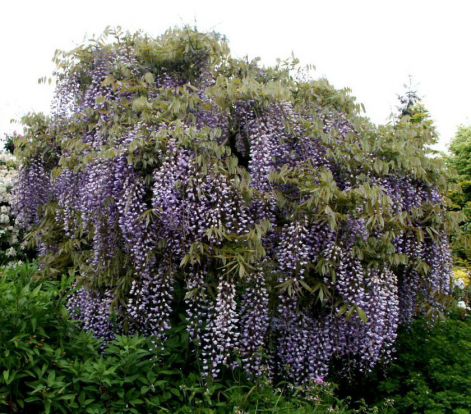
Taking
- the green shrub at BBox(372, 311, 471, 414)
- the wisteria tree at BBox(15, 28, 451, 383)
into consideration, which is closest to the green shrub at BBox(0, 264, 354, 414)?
the wisteria tree at BBox(15, 28, 451, 383)

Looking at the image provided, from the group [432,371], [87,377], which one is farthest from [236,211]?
[432,371]

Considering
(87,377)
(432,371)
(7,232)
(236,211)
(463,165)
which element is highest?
(463,165)

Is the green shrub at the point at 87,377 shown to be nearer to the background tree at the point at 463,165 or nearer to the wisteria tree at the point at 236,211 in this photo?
the wisteria tree at the point at 236,211

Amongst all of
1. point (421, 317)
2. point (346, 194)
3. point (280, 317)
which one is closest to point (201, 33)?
point (346, 194)

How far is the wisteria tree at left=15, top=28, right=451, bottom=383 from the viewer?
3938 mm

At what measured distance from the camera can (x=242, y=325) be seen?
4.06 metres

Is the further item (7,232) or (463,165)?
(463,165)

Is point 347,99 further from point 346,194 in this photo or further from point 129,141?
point 129,141

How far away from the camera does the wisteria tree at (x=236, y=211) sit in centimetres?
394

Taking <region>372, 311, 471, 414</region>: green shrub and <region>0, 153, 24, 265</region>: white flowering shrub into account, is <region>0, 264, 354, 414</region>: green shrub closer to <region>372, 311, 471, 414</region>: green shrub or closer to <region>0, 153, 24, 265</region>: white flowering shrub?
<region>372, 311, 471, 414</region>: green shrub

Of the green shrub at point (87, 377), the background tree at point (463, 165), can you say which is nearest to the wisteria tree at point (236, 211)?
the green shrub at point (87, 377)

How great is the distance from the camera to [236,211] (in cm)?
404

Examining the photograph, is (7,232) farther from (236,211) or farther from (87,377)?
(87,377)

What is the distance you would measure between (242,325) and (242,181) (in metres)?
1.10
